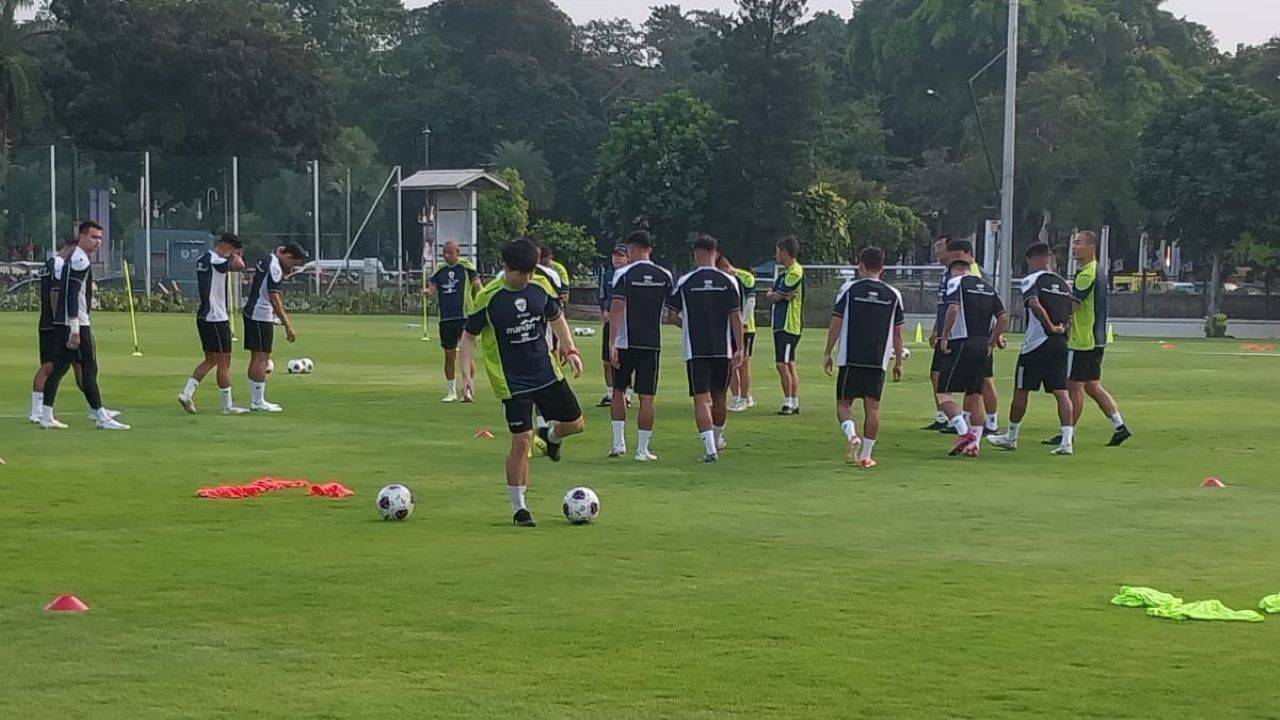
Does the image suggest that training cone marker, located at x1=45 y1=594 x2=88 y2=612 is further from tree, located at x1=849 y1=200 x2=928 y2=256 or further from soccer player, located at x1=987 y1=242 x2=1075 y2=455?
tree, located at x1=849 y1=200 x2=928 y2=256

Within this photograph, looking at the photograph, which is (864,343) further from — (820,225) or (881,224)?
(881,224)

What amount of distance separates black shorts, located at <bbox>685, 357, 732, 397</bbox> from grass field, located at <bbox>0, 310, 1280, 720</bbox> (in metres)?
0.77

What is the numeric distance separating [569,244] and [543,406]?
5423cm

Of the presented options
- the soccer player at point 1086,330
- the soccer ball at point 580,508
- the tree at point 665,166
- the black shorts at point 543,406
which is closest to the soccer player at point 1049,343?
the soccer player at point 1086,330

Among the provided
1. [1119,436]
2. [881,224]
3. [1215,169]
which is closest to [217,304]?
[1119,436]

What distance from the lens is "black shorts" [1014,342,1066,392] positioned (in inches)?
638

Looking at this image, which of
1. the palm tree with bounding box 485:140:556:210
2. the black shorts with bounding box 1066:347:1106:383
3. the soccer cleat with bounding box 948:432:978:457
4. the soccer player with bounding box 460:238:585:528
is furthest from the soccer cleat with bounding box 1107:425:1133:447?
the palm tree with bounding box 485:140:556:210

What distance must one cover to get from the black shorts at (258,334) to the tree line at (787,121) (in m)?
42.9

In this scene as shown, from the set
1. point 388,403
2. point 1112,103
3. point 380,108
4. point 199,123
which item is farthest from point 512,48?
point 388,403

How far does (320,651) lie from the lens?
7410 millimetres

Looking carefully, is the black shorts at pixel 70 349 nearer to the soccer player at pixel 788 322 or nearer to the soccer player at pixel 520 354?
the soccer player at pixel 520 354

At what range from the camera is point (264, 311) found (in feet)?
63.8

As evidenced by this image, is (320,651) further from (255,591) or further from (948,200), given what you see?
(948,200)

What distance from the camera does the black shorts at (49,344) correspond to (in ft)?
55.2
